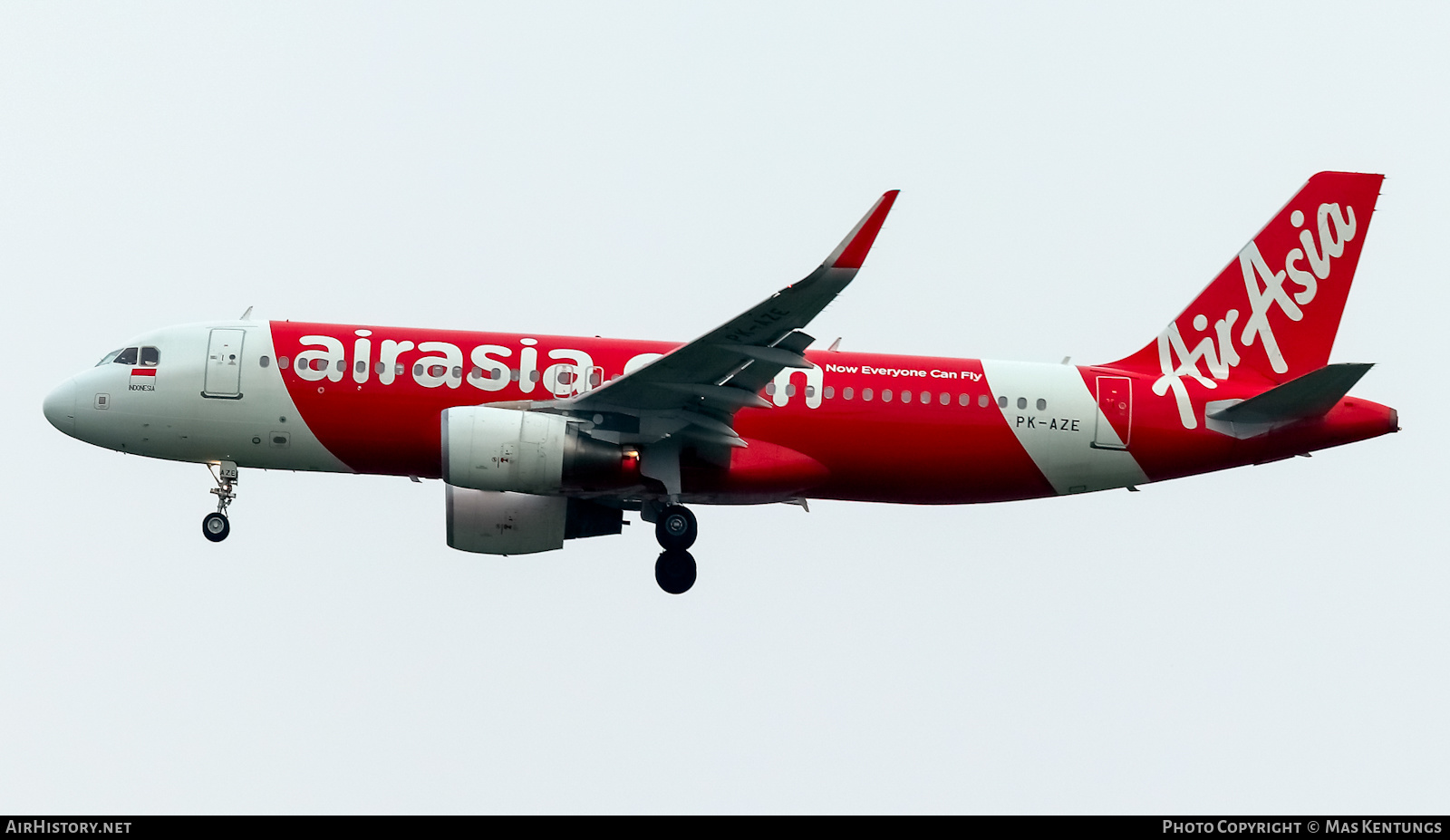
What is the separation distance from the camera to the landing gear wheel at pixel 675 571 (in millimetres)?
36500

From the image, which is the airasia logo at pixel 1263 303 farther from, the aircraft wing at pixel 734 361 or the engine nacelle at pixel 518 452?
the engine nacelle at pixel 518 452

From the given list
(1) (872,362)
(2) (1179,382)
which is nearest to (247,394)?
(1) (872,362)

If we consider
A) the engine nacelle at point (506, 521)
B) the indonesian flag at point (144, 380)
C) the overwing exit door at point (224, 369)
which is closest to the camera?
the overwing exit door at point (224, 369)

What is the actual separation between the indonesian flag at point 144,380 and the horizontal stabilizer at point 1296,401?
19688 millimetres

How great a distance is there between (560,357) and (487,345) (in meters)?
1.34

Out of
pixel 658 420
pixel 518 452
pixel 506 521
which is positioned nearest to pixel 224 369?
pixel 506 521

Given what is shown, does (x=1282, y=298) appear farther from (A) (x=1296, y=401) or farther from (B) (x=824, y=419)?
(B) (x=824, y=419)

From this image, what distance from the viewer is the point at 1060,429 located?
1438 inches

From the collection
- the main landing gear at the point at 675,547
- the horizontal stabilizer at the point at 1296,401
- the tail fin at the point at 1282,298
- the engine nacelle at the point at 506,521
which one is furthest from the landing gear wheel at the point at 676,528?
the horizontal stabilizer at the point at 1296,401

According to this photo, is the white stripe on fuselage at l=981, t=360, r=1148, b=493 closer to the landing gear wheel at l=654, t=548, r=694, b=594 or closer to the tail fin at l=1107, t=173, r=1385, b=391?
the tail fin at l=1107, t=173, r=1385, b=391

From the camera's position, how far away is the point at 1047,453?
36500 millimetres

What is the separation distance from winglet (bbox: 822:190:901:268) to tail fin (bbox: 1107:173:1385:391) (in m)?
10.1
